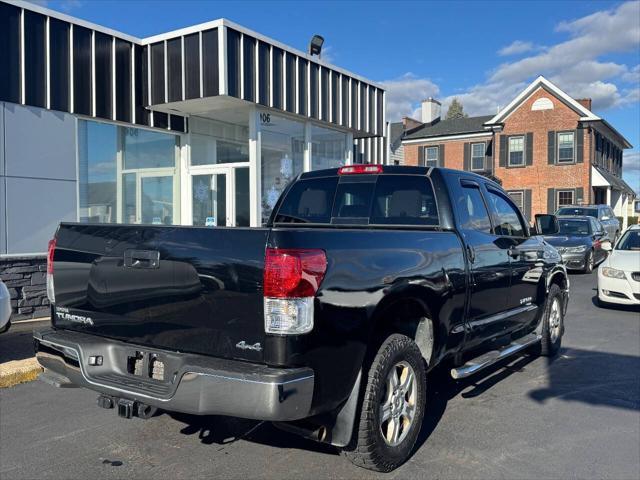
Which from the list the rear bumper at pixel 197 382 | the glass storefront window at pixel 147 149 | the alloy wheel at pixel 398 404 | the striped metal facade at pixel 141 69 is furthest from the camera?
the glass storefront window at pixel 147 149

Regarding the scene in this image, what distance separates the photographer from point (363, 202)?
5.08 meters

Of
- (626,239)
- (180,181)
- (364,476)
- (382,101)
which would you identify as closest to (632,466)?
(364,476)

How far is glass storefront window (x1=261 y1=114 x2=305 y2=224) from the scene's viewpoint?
11852 millimetres

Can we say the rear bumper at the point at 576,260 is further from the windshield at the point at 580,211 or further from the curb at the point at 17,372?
the curb at the point at 17,372

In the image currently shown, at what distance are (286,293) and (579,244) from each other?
46.5ft

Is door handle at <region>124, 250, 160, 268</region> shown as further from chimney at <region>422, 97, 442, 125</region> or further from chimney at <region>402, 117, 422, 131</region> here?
chimney at <region>422, 97, 442, 125</region>

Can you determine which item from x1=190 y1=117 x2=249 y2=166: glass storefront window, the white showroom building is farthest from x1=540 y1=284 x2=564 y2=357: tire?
x1=190 y1=117 x2=249 y2=166: glass storefront window

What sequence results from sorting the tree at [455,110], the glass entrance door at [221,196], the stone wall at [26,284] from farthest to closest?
the tree at [455,110] → the glass entrance door at [221,196] → the stone wall at [26,284]

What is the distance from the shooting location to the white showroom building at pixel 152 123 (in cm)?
864

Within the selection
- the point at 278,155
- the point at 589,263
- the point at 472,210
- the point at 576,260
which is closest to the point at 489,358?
the point at 472,210

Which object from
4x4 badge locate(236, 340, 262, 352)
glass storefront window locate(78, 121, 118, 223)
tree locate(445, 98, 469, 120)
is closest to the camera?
4x4 badge locate(236, 340, 262, 352)

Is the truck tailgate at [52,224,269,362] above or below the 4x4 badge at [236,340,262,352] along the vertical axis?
above

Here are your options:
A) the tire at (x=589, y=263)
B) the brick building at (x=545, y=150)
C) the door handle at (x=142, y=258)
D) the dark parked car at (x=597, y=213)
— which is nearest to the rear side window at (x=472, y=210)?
the door handle at (x=142, y=258)

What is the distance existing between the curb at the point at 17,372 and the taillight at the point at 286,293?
3913mm
